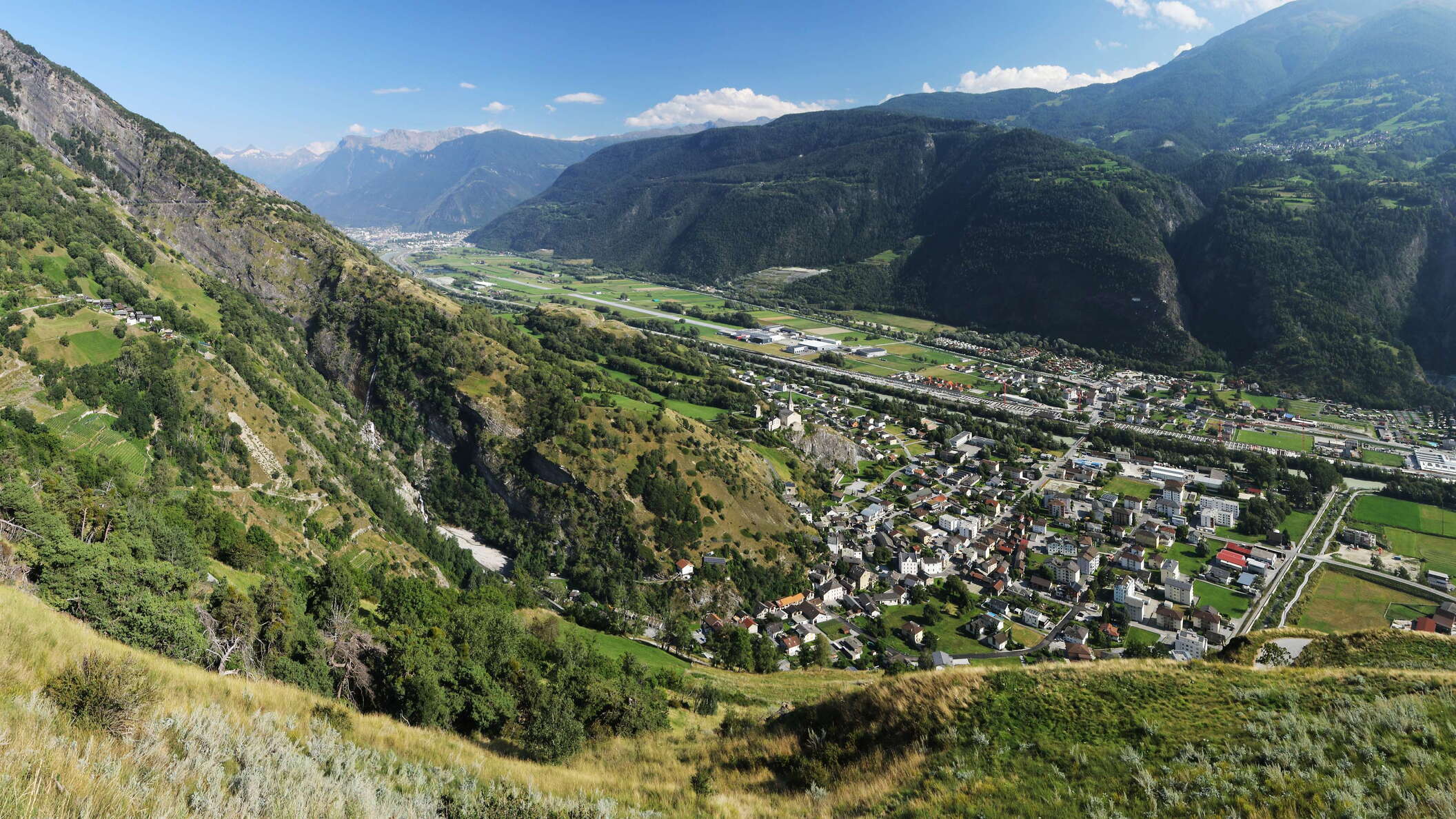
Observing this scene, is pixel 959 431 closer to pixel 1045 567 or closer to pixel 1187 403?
pixel 1045 567

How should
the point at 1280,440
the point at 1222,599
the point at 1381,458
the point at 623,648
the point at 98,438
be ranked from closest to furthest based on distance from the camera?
the point at 98,438, the point at 623,648, the point at 1222,599, the point at 1381,458, the point at 1280,440

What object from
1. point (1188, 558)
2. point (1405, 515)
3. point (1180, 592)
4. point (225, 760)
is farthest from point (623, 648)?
point (1405, 515)

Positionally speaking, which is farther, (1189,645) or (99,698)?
(1189,645)

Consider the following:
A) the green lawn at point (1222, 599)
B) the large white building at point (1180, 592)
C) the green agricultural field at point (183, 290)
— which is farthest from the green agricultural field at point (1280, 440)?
the green agricultural field at point (183, 290)

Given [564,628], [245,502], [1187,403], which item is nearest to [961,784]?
[564,628]

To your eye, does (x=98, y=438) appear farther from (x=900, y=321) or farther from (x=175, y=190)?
(x=900, y=321)

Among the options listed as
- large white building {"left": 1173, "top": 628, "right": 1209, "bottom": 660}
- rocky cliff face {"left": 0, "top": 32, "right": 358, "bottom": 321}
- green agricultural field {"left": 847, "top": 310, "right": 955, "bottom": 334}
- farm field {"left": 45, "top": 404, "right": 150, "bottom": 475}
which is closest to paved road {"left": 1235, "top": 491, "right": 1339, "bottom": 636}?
large white building {"left": 1173, "top": 628, "right": 1209, "bottom": 660}
